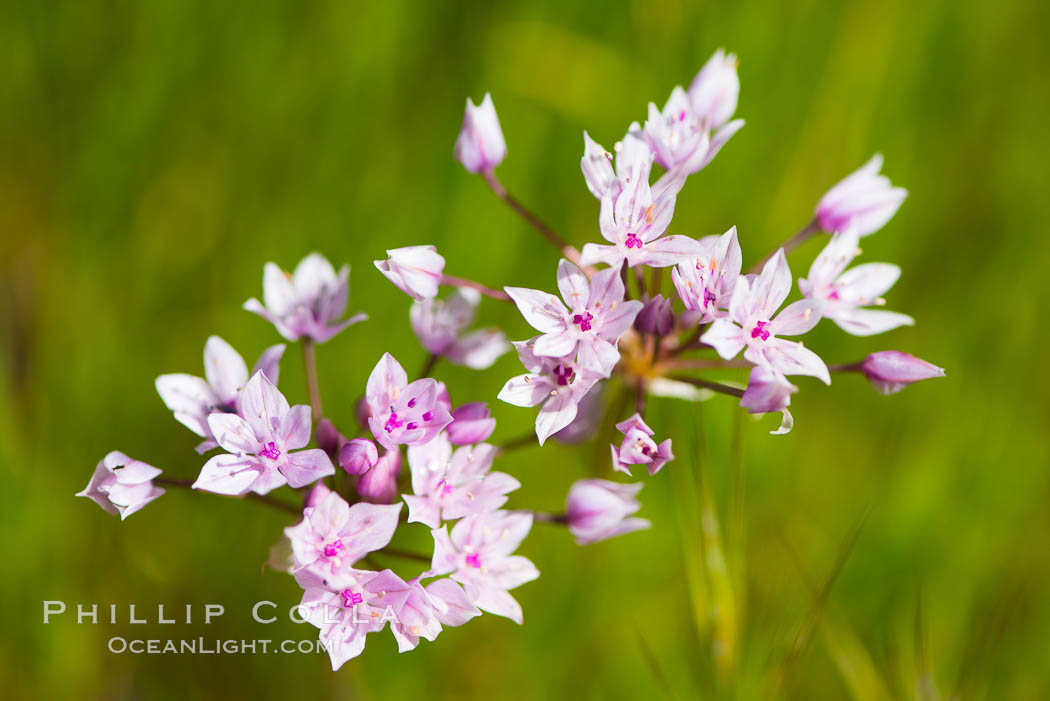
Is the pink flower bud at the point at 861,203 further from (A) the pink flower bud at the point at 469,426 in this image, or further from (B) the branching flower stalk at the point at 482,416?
(A) the pink flower bud at the point at 469,426

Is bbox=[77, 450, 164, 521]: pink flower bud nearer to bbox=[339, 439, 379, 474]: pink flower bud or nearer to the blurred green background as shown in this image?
bbox=[339, 439, 379, 474]: pink flower bud

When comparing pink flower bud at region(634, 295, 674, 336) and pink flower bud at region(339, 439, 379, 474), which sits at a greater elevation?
pink flower bud at region(634, 295, 674, 336)

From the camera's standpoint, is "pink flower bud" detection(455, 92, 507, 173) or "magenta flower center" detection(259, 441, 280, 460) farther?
"pink flower bud" detection(455, 92, 507, 173)

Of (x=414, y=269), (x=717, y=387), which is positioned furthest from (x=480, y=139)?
(x=717, y=387)

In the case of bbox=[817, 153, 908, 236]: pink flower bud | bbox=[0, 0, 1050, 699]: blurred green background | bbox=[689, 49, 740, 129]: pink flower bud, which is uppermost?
bbox=[689, 49, 740, 129]: pink flower bud

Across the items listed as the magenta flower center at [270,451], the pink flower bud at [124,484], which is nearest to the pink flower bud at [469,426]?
the magenta flower center at [270,451]

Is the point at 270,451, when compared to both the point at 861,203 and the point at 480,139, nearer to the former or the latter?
the point at 480,139

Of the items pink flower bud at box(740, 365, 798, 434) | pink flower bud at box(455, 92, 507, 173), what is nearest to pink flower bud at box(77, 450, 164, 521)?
pink flower bud at box(455, 92, 507, 173)
